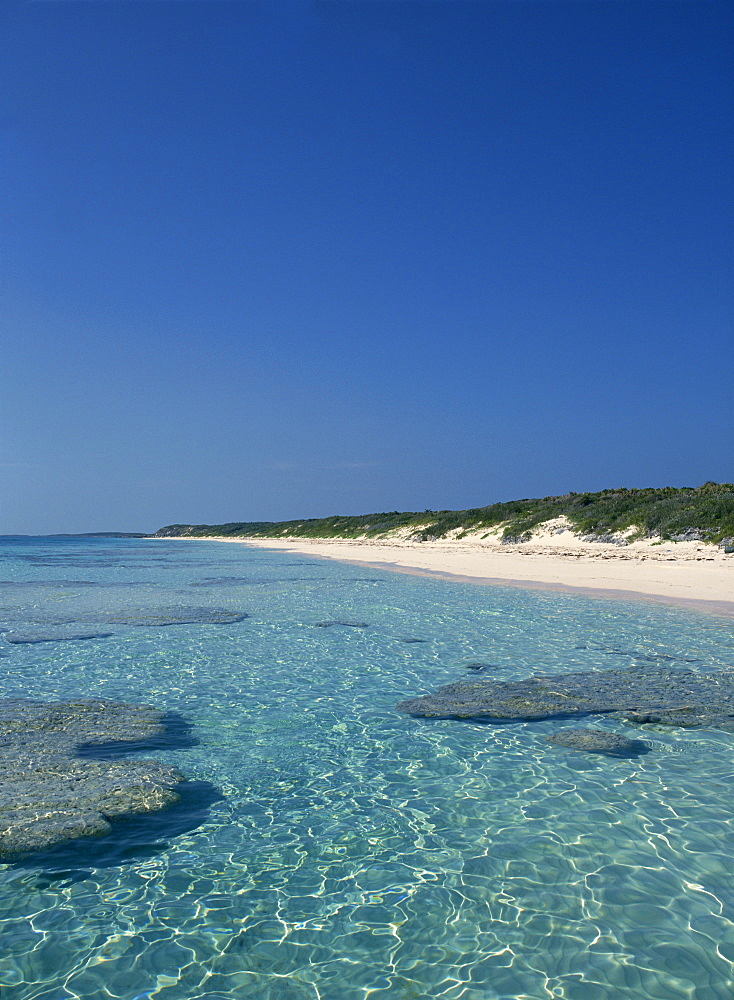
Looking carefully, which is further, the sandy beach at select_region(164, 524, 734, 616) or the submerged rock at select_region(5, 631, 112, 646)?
the sandy beach at select_region(164, 524, 734, 616)

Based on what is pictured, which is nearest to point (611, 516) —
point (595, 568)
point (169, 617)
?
point (595, 568)

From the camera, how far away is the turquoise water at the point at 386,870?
4.37 metres

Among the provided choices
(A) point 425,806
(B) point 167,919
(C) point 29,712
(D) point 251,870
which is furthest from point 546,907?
(C) point 29,712

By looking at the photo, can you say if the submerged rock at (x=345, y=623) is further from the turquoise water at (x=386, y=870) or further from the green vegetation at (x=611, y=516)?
the green vegetation at (x=611, y=516)

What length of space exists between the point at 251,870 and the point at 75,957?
1.48 meters

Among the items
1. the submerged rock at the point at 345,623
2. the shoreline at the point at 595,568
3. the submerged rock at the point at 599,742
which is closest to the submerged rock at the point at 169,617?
the submerged rock at the point at 345,623

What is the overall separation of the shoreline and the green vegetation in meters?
1.53

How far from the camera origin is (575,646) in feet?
47.8

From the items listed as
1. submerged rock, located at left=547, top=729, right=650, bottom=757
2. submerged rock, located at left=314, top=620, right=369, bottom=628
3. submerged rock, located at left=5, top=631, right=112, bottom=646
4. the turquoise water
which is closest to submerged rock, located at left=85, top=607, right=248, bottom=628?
submerged rock, located at left=5, top=631, right=112, bottom=646

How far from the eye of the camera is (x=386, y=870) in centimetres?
560

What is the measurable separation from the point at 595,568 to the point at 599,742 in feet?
84.2

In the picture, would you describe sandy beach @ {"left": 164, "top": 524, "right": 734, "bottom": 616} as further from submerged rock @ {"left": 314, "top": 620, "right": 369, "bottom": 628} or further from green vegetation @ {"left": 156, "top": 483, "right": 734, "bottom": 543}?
submerged rock @ {"left": 314, "top": 620, "right": 369, "bottom": 628}

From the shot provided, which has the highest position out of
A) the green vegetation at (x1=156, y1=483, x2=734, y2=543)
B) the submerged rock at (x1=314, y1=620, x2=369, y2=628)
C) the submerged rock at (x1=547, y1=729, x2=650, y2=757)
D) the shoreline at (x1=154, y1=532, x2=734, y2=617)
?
the green vegetation at (x1=156, y1=483, x2=734, y2=543)

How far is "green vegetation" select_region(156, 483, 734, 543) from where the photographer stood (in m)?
37.5
